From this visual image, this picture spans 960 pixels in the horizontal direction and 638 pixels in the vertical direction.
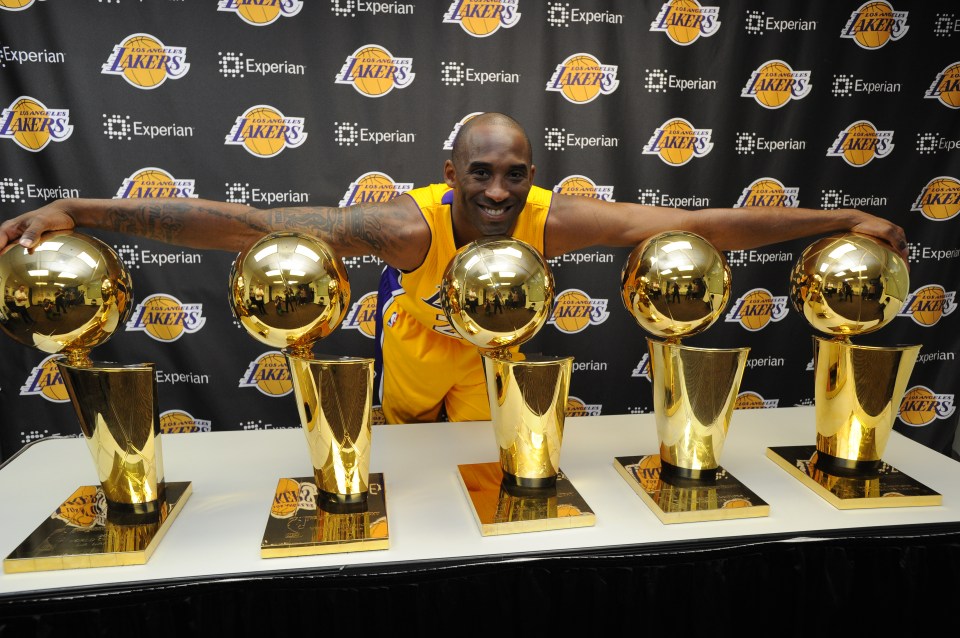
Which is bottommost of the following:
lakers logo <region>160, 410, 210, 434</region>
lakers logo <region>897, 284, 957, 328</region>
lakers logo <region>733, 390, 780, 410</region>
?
lakers logo <region>733, 390, 780, 410</region>

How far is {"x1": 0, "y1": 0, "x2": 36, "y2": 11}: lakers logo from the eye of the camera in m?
2.29

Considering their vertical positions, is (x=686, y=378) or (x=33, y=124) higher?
(x=33, y=124)

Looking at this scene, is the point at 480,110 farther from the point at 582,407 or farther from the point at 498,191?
the point at 582,407

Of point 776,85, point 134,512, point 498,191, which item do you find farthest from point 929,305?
point 134,512

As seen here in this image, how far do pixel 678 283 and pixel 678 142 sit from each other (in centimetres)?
Answer: 191

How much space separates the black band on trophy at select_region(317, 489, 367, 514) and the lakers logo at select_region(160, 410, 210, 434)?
1.94 m

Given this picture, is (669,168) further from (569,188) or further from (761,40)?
(761,40)

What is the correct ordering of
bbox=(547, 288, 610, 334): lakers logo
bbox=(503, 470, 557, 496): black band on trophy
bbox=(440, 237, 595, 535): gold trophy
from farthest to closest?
1. bbox=(547, 288, 610, 334): lakers logo
2. bbox=(503, 470, 557, 496): black band on trophy
3. bbox=(440, 237, 595, 535): gold trophy

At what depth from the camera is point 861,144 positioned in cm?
279

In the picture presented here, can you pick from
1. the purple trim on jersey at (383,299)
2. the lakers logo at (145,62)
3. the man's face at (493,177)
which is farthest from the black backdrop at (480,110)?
the man's face at (493,177)

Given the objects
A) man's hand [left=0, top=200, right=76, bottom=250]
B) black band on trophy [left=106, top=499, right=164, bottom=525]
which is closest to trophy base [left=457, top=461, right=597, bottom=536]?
black band on trophy [left=106, top=499, right=164, bottom=525]

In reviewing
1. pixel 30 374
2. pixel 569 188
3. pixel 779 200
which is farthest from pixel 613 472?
pixel 30 374

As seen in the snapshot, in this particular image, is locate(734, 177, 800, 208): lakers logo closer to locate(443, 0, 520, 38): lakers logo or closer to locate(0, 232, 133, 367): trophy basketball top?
locate(443, 0, 520, 38): lakers logo

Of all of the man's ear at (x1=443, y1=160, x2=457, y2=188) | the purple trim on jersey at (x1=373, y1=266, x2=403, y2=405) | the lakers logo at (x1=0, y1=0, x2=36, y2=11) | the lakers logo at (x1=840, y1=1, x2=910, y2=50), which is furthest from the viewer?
the lakers logo at (x1=840, y1=1, x2=910, y2=50)
